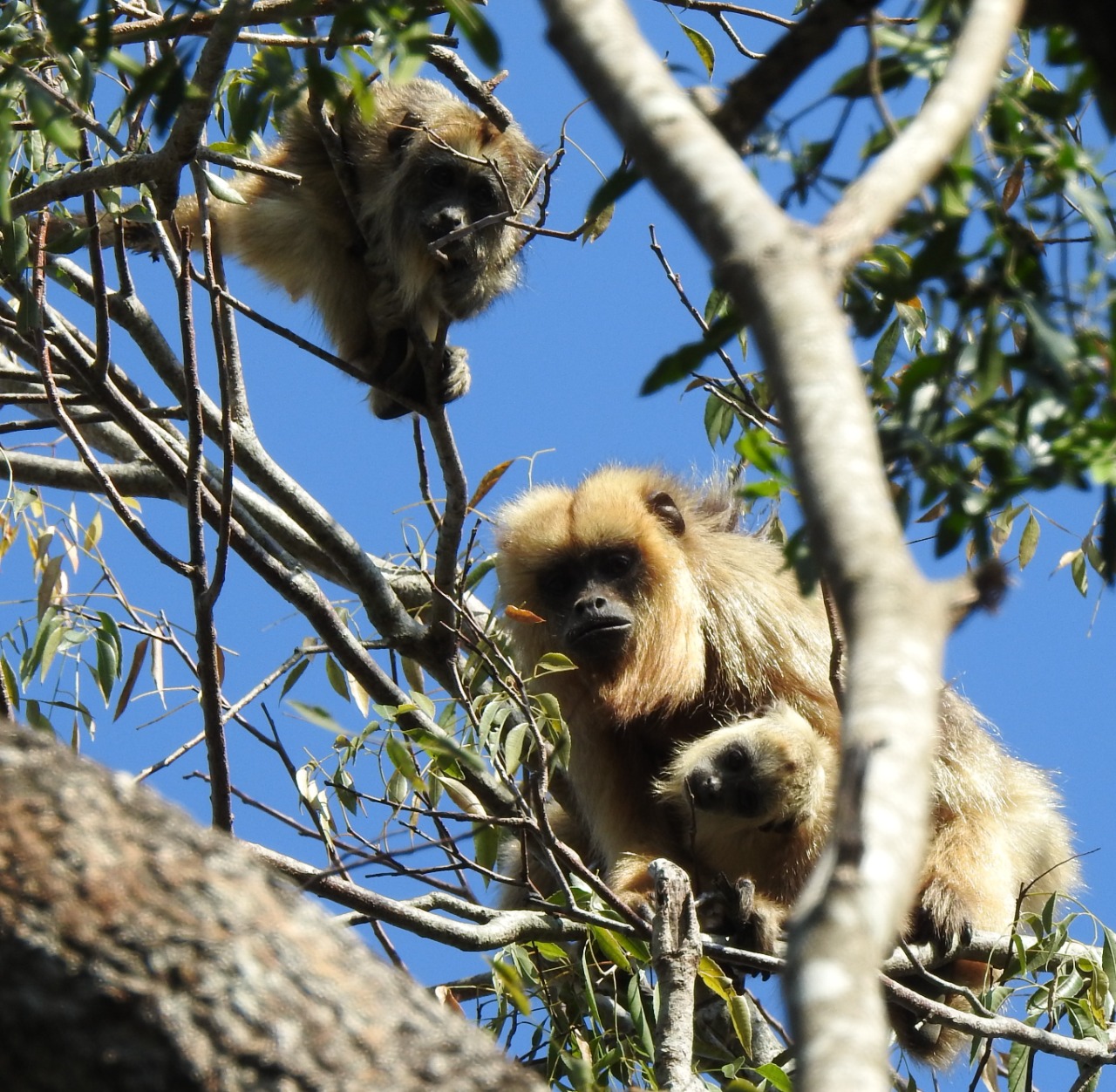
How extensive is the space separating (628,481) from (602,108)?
4541 mm

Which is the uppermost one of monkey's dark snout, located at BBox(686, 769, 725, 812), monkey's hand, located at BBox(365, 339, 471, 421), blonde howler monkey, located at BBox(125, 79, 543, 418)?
blonde howler monkey, located at BBox(125, 79, 543, 418)

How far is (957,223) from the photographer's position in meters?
1.89

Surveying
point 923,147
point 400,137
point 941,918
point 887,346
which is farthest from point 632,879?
point 923,147

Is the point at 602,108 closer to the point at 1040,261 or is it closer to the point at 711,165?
the point at 711,165

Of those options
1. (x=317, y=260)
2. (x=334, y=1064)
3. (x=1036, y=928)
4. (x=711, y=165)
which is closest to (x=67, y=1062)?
(x=334, y=1064)

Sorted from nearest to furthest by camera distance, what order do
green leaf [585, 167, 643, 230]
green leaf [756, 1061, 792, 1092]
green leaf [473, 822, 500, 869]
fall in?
1. green leaf [585, 167, 643, 230]
2. green leaf [756, 1061, 792, 1092]
3. green leaf [473, 822, 500, 869]

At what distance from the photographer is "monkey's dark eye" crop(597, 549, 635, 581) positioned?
19.0ft

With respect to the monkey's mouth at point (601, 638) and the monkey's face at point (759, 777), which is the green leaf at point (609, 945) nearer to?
the monkey's face at point (759, 777)

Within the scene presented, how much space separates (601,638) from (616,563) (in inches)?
16.8

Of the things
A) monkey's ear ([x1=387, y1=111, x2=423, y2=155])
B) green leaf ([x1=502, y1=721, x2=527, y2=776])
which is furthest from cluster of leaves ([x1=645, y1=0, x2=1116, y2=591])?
monkey's ear ([x1=387, y1=111, x2=423, y2=155])

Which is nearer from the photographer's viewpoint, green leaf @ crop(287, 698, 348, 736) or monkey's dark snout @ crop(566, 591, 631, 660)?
green leaf @ crop(287, 698, 348, 736)

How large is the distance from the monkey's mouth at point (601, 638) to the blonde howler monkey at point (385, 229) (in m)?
1.26

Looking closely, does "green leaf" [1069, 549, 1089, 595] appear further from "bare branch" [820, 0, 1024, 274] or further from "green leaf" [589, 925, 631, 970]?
"bare branch" [820, 0, 1024, 274]

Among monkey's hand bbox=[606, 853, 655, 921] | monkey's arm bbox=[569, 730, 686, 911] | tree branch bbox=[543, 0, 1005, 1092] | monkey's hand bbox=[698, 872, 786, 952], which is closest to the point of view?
tree branch bbox=[543, 0, 1005, 1092]
